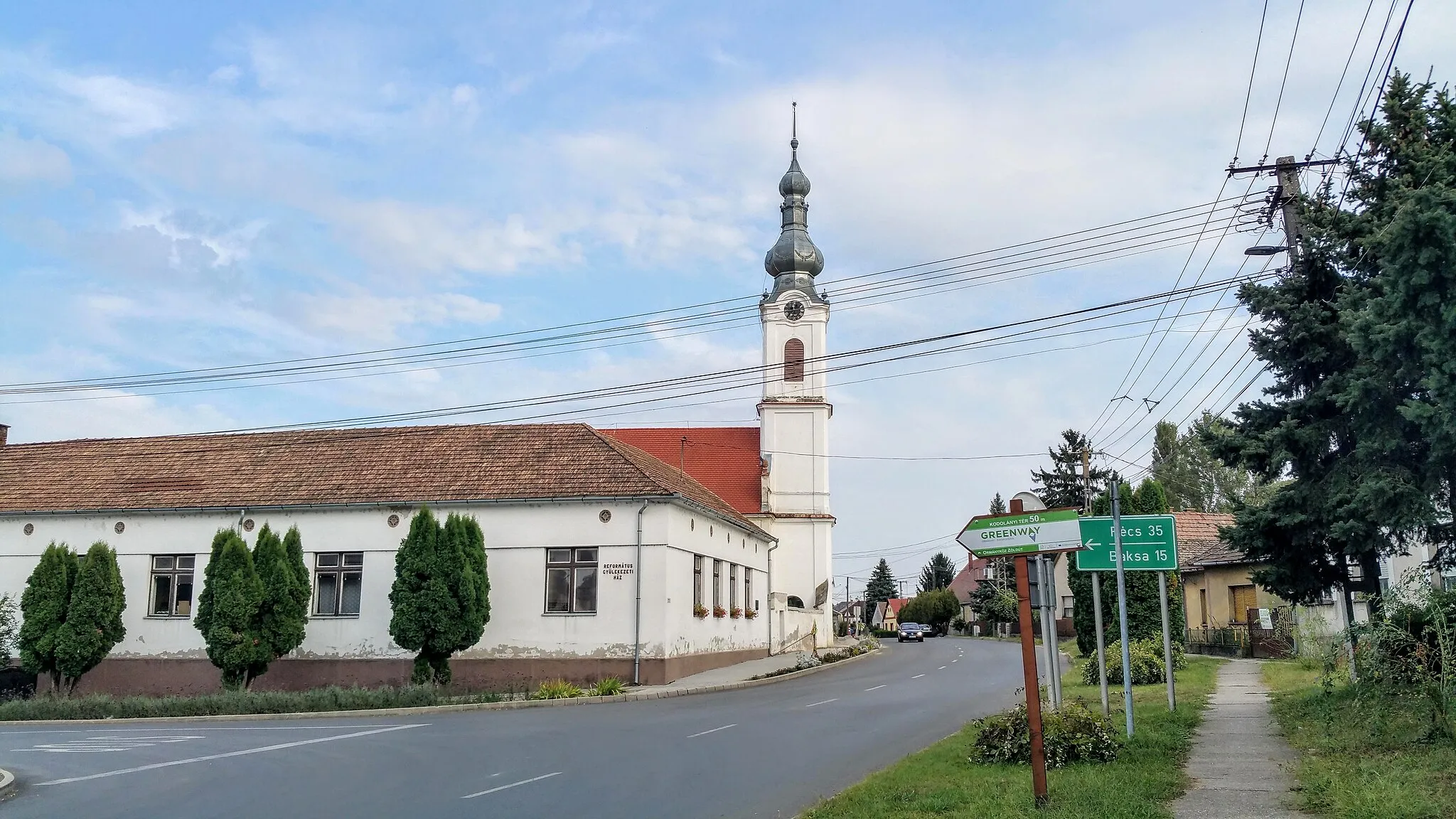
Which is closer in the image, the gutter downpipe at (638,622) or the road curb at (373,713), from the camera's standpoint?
the road curb at (373,713)

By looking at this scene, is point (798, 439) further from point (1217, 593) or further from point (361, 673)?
point (361, 673)

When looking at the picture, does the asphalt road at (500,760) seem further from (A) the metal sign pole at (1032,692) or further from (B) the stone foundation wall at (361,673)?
(B) the stone foundation wall at (361,673)

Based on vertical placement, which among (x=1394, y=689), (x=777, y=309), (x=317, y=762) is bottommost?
(x=317, y=762)

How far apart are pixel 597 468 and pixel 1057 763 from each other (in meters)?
19.0

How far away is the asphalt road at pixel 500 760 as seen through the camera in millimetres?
10719

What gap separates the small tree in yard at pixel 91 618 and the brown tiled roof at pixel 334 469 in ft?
10.5

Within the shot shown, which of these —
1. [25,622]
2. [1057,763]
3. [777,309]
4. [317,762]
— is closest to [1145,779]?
[1057,763]

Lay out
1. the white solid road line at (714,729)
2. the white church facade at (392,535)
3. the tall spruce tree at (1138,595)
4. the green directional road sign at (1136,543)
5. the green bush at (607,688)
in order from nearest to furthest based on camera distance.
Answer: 1. the green directional road sign at (1136,543)
2. the white solid road line at (714,729)
3. the green bush at (607,688)
4. the tall spruce tree at (1138,595)
5. the white church facade at (392,535)

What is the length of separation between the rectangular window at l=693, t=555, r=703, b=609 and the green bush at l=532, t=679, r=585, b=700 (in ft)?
19.2

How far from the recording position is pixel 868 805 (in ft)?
30.4

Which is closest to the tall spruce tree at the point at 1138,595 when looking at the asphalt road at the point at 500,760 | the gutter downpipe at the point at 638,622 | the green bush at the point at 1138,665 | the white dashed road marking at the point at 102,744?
the green bush at the point at 1138,665

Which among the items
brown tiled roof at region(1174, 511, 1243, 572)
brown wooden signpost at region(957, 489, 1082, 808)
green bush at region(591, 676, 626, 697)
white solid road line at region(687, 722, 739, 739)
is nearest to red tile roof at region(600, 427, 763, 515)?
brown tiled roof at region(1174, 511, 1243, 572)

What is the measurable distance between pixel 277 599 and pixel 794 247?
32876 mm

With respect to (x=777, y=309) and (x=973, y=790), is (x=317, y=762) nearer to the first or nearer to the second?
(x=973, y=790)
